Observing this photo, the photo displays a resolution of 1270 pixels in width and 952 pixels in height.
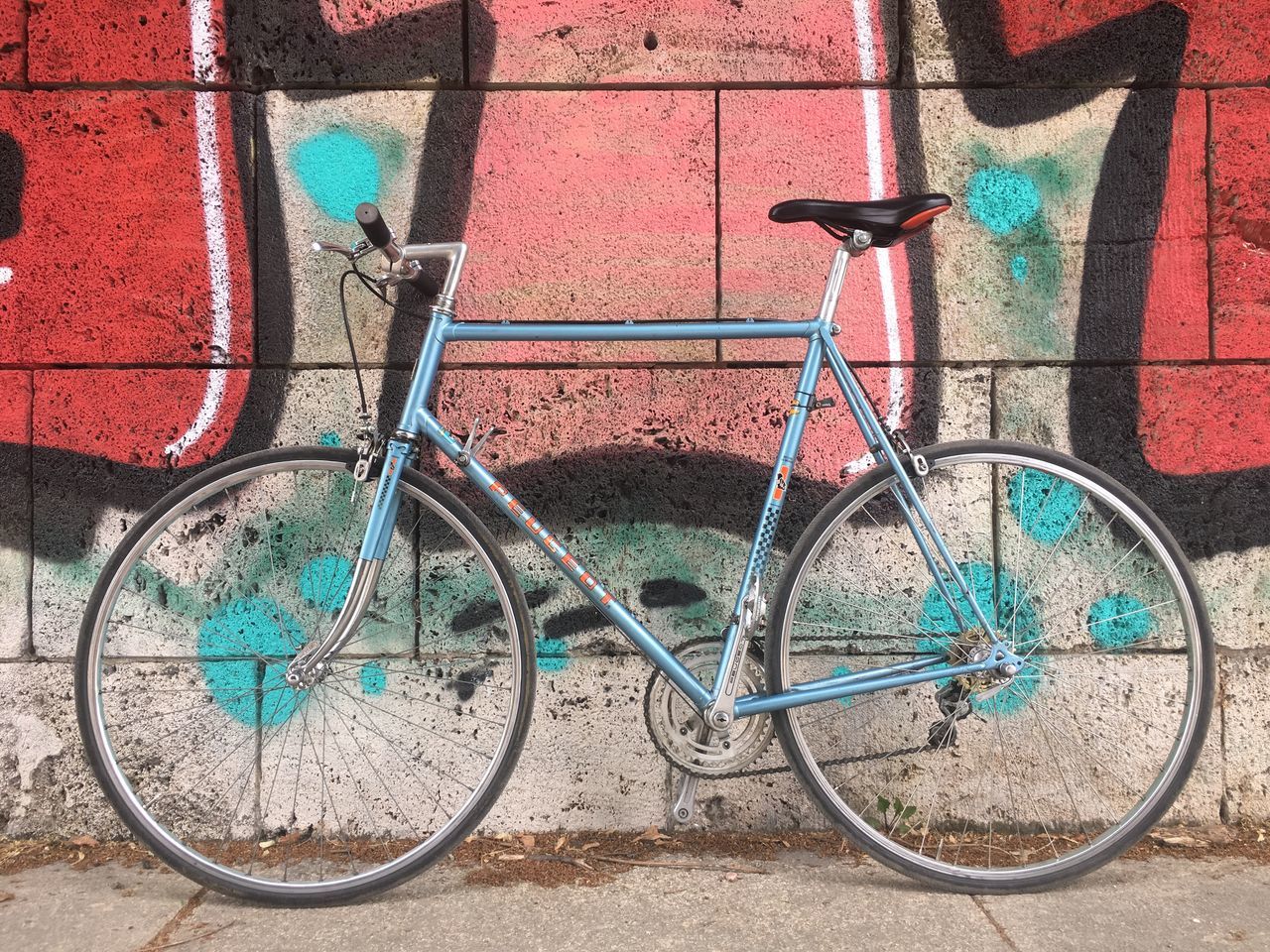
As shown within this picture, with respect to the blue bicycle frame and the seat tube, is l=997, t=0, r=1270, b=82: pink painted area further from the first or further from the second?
the seat tube

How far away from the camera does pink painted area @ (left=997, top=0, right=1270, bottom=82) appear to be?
2.61 metres

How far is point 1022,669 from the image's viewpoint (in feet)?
8.47

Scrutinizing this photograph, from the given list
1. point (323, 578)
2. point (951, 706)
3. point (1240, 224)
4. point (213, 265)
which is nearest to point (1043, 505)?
point (951, 706)

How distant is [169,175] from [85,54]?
41 cm

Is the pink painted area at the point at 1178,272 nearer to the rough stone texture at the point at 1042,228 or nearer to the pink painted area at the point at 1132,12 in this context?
the rough stone texture at the point at 1042,228

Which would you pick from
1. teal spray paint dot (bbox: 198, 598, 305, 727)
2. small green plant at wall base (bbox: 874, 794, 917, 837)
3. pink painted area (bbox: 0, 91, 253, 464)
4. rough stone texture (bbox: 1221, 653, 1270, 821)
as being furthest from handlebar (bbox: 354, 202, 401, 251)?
rough stone texture (bbox: 1221, 653, 1270, 821)

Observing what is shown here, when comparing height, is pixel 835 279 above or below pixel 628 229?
below

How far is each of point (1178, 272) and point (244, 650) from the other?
2.90 metres

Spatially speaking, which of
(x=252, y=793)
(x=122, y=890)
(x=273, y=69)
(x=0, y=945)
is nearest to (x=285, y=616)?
(x=252, y=793)

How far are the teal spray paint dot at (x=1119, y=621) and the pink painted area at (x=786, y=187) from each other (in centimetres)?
93

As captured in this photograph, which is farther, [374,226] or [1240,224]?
[1240,224]

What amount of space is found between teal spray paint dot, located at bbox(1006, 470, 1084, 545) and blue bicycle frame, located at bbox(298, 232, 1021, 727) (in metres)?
0.52

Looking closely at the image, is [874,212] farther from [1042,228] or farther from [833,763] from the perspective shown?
[833,763]

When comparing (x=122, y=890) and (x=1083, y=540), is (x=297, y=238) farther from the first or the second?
(x=1083, y=540)
